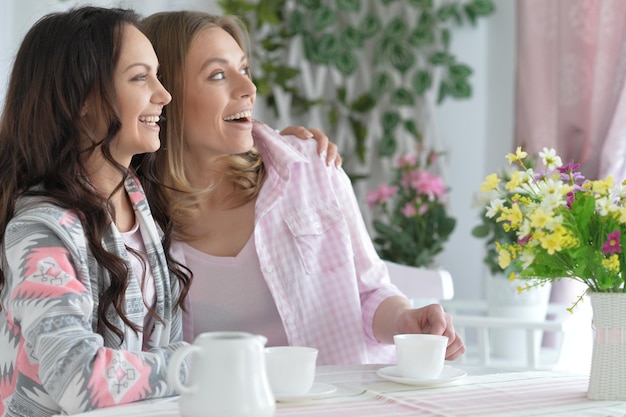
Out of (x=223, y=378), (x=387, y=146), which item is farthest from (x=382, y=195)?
(x=223, y=378)

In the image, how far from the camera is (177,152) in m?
1.53

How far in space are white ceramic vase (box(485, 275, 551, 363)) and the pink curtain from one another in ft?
1.73

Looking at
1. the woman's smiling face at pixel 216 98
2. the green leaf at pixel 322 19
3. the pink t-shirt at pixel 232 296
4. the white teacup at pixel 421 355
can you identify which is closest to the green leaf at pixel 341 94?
the green leaf at pixel 322 19

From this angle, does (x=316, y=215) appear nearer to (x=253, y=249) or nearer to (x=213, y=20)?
(x=253, y=249)

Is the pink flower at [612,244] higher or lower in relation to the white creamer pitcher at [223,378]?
higher

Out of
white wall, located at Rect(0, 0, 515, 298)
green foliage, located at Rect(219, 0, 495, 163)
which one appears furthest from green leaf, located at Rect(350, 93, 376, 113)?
white wall, located at Rect(0, 0, 515, 298)

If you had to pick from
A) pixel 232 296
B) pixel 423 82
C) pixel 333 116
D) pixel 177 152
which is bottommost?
pixel 232 296

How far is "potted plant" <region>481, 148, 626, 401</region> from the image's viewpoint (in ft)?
3.23

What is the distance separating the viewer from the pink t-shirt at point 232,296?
1458 mm

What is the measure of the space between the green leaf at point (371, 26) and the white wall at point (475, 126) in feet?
0.88

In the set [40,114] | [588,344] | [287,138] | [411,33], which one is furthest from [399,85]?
[40,114]

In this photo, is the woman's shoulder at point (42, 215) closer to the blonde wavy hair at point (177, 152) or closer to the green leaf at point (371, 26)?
the blonde wavy hair at point (177, 152)

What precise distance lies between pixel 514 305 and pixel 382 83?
1140mm

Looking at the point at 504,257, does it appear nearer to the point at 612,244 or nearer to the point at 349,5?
the point at 612,244
